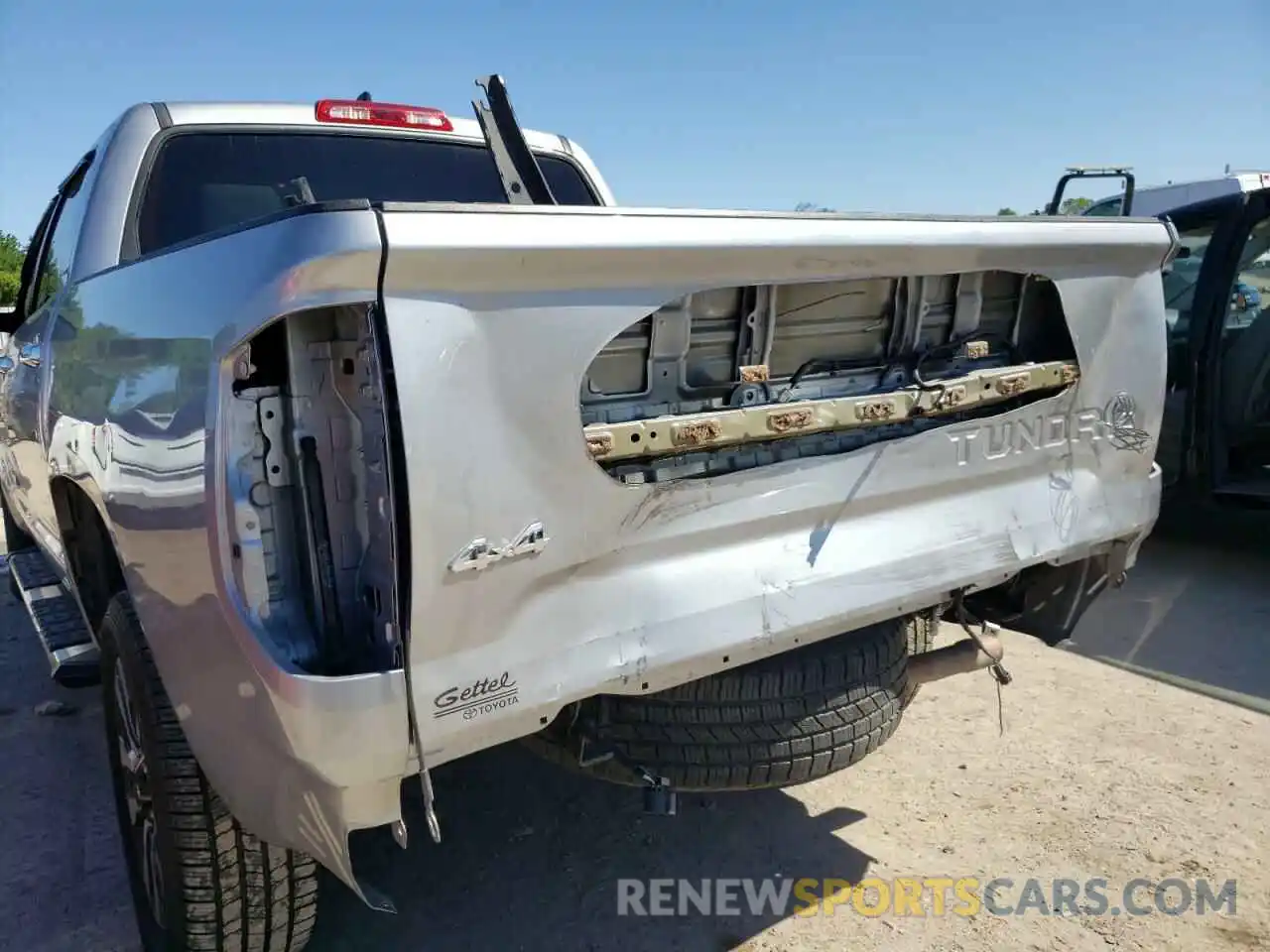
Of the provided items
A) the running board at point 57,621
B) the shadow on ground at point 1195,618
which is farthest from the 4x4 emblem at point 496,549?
the shadow on ground at point 1195,618

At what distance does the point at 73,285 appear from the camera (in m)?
2.90

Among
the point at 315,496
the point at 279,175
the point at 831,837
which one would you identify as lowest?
the point at 831,837

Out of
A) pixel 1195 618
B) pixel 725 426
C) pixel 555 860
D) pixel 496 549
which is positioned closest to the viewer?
pixel 496 549

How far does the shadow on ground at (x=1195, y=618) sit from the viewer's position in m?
4.19

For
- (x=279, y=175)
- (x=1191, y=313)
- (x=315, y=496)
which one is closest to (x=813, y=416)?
(x=315, y=496)

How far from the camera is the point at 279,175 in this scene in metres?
3.30

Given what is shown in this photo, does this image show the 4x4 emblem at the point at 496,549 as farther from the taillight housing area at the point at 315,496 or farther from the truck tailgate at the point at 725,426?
the taillight housing area at the point at 315,496

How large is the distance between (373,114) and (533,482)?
7.17 feet

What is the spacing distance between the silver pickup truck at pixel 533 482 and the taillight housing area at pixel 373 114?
1.91ft

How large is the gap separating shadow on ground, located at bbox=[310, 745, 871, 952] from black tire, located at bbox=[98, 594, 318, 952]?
38 centimetres

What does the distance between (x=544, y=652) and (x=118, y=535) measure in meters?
1.03

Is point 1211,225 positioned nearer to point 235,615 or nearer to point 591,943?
point 591,943

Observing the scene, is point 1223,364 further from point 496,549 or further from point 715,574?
point 496,549

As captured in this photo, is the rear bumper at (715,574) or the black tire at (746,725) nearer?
the rear bumper at (715,574)
